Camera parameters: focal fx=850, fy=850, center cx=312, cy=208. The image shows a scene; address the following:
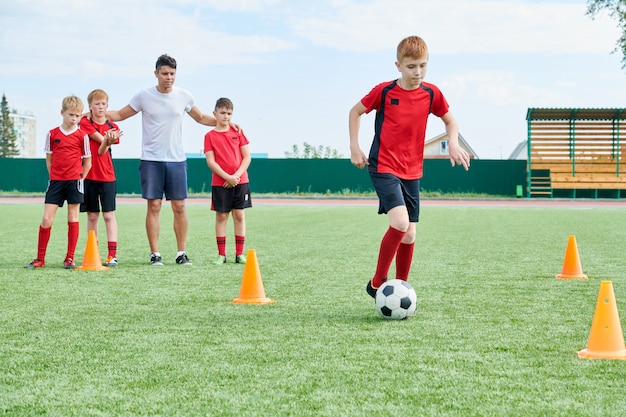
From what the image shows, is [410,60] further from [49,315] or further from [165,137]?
[165,137]

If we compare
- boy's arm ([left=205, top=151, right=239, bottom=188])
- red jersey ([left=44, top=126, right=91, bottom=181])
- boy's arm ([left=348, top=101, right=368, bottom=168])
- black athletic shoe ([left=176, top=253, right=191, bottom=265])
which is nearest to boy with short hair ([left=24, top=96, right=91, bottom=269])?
red jersey ([left=44, top=126, right=91, bottom=181])

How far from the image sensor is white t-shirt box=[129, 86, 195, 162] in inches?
361

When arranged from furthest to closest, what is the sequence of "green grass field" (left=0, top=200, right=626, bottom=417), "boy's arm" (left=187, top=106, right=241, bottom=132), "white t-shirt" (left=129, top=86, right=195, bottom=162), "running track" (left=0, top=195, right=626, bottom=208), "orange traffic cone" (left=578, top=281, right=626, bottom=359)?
"running track" (left=0, top=195, right=626, bottom=208), "boy's arm" (left=187, top=106, right=241, bottom=132), "white t-shirt" (left=129, top=86, right=195, bottom=162), "orange traffic cone" (left=578, top=281, right=626, bottom=359), "green grass field" (left=0, top=200, right=626, bottom=417)

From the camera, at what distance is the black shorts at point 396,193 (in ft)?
19.7

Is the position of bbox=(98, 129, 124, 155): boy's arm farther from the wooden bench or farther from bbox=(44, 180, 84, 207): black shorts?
the wooden bench

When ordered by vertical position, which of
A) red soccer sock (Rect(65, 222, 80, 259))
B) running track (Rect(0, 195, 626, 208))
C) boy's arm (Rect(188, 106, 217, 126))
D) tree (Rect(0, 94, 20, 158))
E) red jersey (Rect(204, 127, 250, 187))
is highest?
tree (Rect(0, 94, 20, 158))

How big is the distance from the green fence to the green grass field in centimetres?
2931

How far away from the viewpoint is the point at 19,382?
392 centimetres

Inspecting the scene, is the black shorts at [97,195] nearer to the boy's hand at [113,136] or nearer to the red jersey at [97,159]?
the red jersey at [97,159]

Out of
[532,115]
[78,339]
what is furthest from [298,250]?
A: [532,115]

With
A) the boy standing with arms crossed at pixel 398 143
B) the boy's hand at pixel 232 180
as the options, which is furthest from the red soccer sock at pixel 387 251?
the boy's hand at pixel 232 180

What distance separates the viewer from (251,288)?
21.5 feet

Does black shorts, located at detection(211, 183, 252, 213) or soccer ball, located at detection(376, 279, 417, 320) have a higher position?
black shorts, located at detection(211, 183, 252, 213)

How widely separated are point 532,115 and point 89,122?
30.4 meters
